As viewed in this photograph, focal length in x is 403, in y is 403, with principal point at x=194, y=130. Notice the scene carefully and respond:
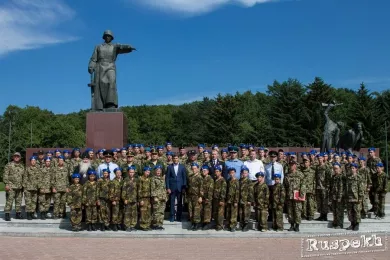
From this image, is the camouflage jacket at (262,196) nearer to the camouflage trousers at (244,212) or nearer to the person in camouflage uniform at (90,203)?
the camouflage trousers at (244,212)

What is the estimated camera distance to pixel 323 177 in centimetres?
1028

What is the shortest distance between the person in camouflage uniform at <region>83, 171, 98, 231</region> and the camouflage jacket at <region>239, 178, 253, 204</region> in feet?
10.8

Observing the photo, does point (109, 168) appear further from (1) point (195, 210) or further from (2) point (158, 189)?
(1) point (195, 210)

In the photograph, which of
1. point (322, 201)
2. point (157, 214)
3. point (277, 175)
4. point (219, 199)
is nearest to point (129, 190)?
point (157, 214)

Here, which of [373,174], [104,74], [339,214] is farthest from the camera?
[104,74]

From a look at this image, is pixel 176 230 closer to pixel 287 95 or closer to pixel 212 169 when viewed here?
pixel 212 169

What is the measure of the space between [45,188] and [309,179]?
653 centimetres

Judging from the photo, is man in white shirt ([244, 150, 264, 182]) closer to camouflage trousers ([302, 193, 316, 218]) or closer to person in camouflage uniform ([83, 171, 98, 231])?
camouflage trousers ([302, 193, 316, 218])

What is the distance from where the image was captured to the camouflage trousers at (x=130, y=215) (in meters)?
9.12

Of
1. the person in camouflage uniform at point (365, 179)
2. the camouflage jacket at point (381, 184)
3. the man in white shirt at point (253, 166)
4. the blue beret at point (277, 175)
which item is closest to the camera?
the blue beret at point (277, 175)

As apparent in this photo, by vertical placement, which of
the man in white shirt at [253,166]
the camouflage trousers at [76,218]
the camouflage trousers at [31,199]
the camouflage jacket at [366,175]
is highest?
the man in white shirt at [253,166]

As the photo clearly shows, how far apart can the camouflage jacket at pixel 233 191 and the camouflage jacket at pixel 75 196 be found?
336 centimetres

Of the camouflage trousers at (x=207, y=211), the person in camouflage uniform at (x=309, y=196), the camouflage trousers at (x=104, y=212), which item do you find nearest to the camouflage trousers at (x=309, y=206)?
the person in camouflage uniform at (x=309, y=196)

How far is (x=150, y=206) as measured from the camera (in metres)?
9.27
